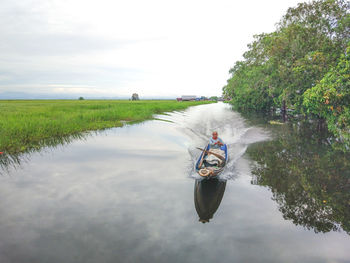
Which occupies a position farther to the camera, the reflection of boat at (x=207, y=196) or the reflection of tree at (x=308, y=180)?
the reflection of boat at (x=207, y=196)

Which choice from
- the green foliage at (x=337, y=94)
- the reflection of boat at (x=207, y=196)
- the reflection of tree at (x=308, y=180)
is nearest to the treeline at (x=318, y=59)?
the green foliage at (x=337, y=94)

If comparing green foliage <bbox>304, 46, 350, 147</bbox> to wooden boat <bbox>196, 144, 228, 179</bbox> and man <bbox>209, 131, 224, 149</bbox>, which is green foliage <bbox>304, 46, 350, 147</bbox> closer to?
man <bbox>209, 131, 224, 149</bbox>

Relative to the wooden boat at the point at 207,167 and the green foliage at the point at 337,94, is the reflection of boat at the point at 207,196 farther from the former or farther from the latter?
the green foliage at the point at 337,94

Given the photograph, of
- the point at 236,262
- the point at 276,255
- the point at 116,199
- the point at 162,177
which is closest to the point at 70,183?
the point at 116,199

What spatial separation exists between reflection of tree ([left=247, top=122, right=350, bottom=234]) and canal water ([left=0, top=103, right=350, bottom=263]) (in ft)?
0.13

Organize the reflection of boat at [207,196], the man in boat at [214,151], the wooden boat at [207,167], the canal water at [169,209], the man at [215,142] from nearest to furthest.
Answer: the canal water at [169,209]
the reflection of boat at [207,196]
the wooden boat at [207,167]
the man in boat at [214,151]
the man at [215,142]

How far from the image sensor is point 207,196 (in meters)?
7.59

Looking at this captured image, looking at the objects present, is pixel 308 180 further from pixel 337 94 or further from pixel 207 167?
pixel 337 94

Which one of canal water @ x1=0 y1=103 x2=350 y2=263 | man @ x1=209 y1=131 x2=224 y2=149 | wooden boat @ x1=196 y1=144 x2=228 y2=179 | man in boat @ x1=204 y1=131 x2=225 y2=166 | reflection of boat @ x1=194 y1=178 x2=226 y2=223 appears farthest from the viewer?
man @ x1=209 y1=131 x2=224 y2=149

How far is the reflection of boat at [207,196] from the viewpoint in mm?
6570

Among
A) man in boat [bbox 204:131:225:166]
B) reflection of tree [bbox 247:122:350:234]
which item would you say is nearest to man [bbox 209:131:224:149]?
man in boat [bbox 204:131:225:166]

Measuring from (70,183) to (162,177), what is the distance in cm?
385

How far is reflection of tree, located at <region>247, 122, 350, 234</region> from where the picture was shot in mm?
6305

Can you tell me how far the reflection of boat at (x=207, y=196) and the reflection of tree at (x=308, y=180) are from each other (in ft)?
6.10
